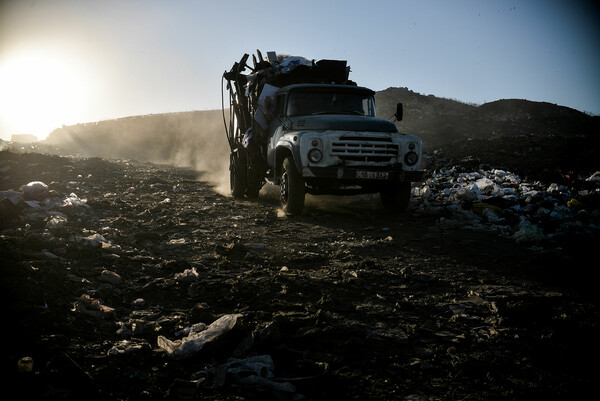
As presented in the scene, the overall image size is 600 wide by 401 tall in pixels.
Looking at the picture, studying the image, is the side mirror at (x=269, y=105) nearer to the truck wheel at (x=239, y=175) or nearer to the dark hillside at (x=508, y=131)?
the truck wheel at (x=239, y=175)

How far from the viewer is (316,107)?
6.92 meters

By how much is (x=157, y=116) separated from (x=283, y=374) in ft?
127

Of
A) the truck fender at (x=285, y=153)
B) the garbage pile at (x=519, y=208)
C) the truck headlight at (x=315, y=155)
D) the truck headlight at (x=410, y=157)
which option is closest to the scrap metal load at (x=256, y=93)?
the truck fender at (x=285, y=153)

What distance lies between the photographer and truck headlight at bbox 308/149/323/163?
19.6 ft

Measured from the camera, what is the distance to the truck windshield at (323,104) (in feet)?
22.7

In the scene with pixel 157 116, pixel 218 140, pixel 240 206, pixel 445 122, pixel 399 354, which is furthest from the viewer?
pixel 157 116

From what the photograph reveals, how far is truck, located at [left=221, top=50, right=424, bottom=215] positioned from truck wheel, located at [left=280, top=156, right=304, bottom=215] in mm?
16

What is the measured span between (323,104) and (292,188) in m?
1.68

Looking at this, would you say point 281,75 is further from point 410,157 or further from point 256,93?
point 410,157

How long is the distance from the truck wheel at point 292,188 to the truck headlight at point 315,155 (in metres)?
0.43

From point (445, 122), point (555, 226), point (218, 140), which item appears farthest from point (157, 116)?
point (555, 226)

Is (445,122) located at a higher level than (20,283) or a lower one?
higher

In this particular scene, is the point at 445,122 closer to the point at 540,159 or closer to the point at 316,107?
the point at 540,159

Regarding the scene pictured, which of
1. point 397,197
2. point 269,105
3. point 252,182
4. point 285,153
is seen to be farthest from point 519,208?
point 252,182
